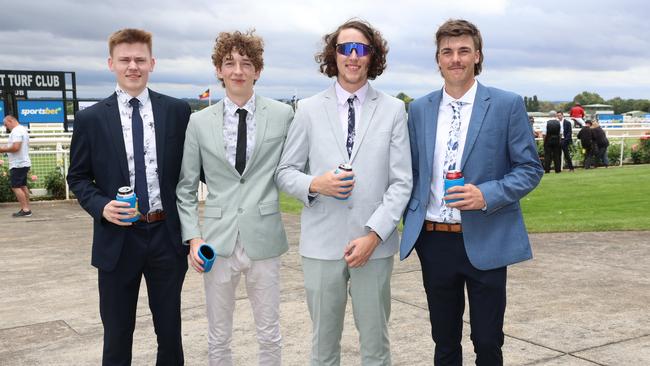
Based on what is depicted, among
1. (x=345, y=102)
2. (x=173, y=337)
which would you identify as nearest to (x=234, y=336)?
(x=173, y=337)

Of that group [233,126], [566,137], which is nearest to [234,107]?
[233,126]

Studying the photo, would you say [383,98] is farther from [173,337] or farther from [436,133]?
[173,337]

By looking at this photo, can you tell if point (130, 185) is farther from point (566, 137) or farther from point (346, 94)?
point (566, 137)

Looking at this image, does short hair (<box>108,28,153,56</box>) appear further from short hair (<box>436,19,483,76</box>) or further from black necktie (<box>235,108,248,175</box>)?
short hair (<box>436,19,483,76</box>)

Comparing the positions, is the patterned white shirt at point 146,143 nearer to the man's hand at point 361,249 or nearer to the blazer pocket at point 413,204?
the man's hand at point 361,249

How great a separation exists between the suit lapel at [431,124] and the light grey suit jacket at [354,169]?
102 millimetres

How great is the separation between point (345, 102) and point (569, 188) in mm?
12386

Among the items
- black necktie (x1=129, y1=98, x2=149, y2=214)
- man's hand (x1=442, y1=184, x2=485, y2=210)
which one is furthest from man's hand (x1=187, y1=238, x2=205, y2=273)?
man's hand (x1=442, y1=184, x2=485, y2=210)

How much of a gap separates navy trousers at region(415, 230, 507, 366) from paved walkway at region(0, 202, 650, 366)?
1007 mm

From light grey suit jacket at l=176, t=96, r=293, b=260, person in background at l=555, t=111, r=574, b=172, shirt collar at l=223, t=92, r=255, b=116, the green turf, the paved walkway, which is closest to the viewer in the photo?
light grey suit jacket at l=176, t=96, r=293, b=260

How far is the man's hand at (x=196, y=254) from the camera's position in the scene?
3.38 meters

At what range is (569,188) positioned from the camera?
14.6 m

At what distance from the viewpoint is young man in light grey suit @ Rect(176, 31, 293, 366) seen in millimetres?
3551

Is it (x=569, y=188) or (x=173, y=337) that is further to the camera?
(x=569, y=188)
